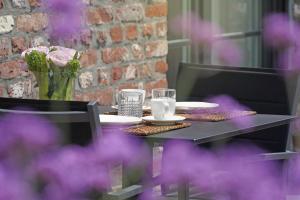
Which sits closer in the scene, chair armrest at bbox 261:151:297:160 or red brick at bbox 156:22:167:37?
chair armrest at bbox 261:151:297:160

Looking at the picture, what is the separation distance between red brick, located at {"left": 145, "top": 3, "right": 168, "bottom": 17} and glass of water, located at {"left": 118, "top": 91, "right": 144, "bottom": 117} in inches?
67.8

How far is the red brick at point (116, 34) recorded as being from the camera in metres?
3.92

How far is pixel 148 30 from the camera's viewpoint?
420 cm

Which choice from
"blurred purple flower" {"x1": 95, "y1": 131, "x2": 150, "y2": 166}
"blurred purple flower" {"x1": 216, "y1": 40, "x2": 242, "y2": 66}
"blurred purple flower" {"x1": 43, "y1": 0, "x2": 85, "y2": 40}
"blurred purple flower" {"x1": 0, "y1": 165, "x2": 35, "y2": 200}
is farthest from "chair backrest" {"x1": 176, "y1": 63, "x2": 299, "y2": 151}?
"blurred purple flower" {"x1": 0, "y1": 165, "x2": 35, "y2": 200}

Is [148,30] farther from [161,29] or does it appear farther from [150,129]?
[150,129]

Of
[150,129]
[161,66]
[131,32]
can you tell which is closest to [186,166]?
[150,129]

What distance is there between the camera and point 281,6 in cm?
618

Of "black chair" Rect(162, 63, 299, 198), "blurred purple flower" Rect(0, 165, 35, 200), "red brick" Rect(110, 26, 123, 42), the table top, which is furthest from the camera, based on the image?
"red brick" Rect(110, 26, 123, 42)

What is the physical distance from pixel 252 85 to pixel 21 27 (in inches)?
35.6

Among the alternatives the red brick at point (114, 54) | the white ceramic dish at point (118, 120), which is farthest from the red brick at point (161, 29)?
the white ceramic dish at point (118, 120)

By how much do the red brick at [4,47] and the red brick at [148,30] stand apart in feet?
3.70

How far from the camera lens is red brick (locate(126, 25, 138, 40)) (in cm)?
405

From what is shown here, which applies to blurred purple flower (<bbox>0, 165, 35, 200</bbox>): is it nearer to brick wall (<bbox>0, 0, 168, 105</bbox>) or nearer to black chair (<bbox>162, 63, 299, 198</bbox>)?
black chair (<bbox>162, 63, 299, 198</bbox>)

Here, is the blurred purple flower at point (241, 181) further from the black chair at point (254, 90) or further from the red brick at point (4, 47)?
the red brick at point (4, 47)
